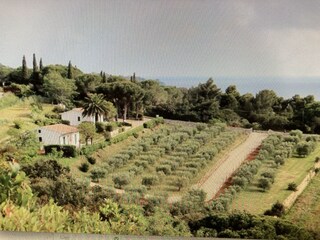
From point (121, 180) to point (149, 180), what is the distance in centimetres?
26

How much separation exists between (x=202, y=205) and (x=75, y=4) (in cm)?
213

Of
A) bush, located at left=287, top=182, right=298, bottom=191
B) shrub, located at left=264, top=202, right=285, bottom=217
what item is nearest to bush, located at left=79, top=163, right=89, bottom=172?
shrub, located at left=264, top=202, right=285, bottom=217

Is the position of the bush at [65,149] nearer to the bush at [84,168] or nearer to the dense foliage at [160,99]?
the bush at [84,168]

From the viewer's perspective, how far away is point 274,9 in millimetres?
4414

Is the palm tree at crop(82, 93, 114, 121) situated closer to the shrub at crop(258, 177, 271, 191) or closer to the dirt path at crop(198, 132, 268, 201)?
the dirt path at crop(198, 132, 268, 201)

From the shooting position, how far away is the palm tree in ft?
15.9

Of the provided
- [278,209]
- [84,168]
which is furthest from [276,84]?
[84,168]

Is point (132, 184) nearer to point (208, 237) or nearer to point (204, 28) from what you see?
point (208, 237)

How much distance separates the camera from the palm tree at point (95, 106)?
4855 millimetres

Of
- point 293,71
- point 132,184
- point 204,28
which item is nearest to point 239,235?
point 132,184

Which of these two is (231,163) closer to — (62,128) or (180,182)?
(180,182)

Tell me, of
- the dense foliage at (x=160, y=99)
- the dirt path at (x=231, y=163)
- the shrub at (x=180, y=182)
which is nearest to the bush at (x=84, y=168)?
the dense foliage at (x=160, y=99)

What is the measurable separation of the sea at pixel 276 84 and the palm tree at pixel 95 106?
0.63 meters

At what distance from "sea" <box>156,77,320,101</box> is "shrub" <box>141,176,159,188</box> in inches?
34.4
